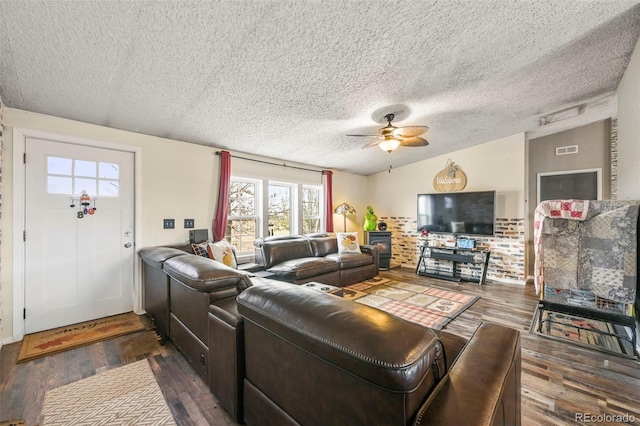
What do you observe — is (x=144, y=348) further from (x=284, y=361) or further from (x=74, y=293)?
(x=284, y=361)

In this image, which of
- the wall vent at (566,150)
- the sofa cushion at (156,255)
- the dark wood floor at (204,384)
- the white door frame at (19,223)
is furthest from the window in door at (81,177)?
the wall vent at (566,150)

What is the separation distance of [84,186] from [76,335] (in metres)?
1.55

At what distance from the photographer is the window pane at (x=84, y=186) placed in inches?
110

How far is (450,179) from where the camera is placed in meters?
5.32

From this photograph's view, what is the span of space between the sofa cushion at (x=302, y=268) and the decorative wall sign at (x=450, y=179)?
2.98m

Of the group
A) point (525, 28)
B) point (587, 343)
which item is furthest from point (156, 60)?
point (587, 343)

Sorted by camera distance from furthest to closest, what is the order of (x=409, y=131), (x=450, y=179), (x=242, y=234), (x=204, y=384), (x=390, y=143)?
(x=450, y=179) → (x=242, y=234) → (x=390, y=143) → (x=409, y=131) → (x=204, y=384)

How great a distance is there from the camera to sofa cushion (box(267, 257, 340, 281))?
3664mm

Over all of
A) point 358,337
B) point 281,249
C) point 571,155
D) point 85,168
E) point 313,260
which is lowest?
point 313,260

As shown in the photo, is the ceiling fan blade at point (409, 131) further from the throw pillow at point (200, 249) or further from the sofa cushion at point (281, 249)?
the throw pillow at point (200, 249)

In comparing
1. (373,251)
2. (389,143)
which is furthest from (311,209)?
(389,143)

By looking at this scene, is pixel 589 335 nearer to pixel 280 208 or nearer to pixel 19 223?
pixel 280 208

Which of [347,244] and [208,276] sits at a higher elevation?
[208,276]

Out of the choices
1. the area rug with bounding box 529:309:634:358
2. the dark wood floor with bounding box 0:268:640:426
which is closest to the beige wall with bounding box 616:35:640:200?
the area rug with bounding box 529:309:634:358
